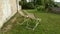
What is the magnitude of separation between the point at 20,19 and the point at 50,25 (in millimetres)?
1869

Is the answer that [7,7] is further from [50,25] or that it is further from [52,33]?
[52,33]

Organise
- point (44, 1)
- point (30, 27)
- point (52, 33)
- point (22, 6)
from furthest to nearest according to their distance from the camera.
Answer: point (44, 1)
point (22, 6)
point (30, 27)
point (52, 33)

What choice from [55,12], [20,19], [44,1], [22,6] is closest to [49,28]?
[20,19]

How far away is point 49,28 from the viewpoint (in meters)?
8.64

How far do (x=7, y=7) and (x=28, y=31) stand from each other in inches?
96.1

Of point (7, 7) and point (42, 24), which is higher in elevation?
point (7, 7)

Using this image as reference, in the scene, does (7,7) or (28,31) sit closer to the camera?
(28,31)

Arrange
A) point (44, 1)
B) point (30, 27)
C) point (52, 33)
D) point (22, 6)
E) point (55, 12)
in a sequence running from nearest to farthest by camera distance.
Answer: point (52, 33)
point (30, 27)
point (55, 12)
point (22, 6)
point (44, 1)

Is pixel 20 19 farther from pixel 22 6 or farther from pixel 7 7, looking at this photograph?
pixel 22 6

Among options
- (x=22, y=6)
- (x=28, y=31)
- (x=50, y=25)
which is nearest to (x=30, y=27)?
(x=28, y=31)

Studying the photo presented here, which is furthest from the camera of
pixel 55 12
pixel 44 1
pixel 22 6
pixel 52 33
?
pixel 44 1

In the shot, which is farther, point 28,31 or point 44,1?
point 44,1

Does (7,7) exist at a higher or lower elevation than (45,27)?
higher

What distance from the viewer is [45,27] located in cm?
877
